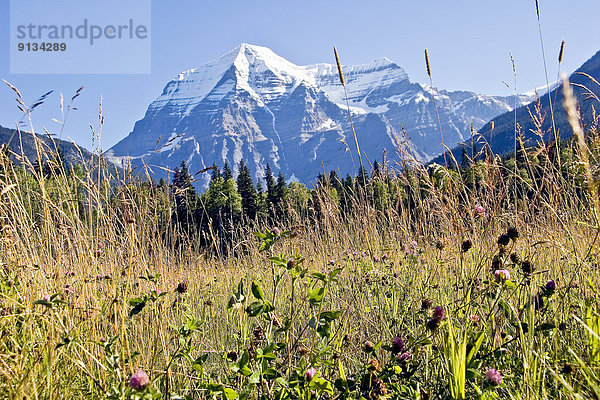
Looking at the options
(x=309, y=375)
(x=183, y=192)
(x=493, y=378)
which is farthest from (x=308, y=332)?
(x=493, y=378)

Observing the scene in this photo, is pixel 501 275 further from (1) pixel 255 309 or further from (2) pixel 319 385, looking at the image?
(1) pixel 255 309

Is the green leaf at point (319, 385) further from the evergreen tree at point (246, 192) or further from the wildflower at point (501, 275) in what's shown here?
the evergreen tree at point (246, 192)

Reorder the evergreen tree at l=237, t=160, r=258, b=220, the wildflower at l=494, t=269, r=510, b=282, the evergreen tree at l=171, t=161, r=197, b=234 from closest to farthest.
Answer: the wildflower at l=494, t=269, r=510, b=282, the evergreen tree at l=171, t=161, r=197, b=234, the evergreen tree at l=237, t=160, r=258, b=220

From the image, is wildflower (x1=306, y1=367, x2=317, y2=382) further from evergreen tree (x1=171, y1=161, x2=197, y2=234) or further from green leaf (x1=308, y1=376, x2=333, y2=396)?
evergreen tree (x1=171, y1=161, x2=197, y2=234)

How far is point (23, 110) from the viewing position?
91.0 inches

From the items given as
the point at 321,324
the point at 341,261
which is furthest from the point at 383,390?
the point at 341,261

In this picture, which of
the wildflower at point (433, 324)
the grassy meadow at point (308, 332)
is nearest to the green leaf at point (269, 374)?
the grassy meadow at point (308, 332)

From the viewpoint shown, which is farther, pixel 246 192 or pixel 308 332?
pixel 246 192

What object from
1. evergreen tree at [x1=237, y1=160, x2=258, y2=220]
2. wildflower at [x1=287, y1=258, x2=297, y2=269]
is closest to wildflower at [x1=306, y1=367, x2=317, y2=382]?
wildflower at [x1=287, y1=258, x2=297, y2=269]

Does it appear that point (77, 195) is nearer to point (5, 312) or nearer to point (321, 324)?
point (5, 312)

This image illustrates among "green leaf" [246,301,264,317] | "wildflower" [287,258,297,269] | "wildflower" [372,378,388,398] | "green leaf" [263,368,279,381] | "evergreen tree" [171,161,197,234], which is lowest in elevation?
"wildflower" [372,378,388,398]

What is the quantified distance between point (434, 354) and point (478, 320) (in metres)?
0.27

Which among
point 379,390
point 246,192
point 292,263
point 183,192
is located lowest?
point 379,390

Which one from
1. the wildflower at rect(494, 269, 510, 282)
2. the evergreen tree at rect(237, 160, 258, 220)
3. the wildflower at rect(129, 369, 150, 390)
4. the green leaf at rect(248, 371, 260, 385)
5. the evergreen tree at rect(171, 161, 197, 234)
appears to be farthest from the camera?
the evergreen tree at rect(237, 160, 258, 220)
